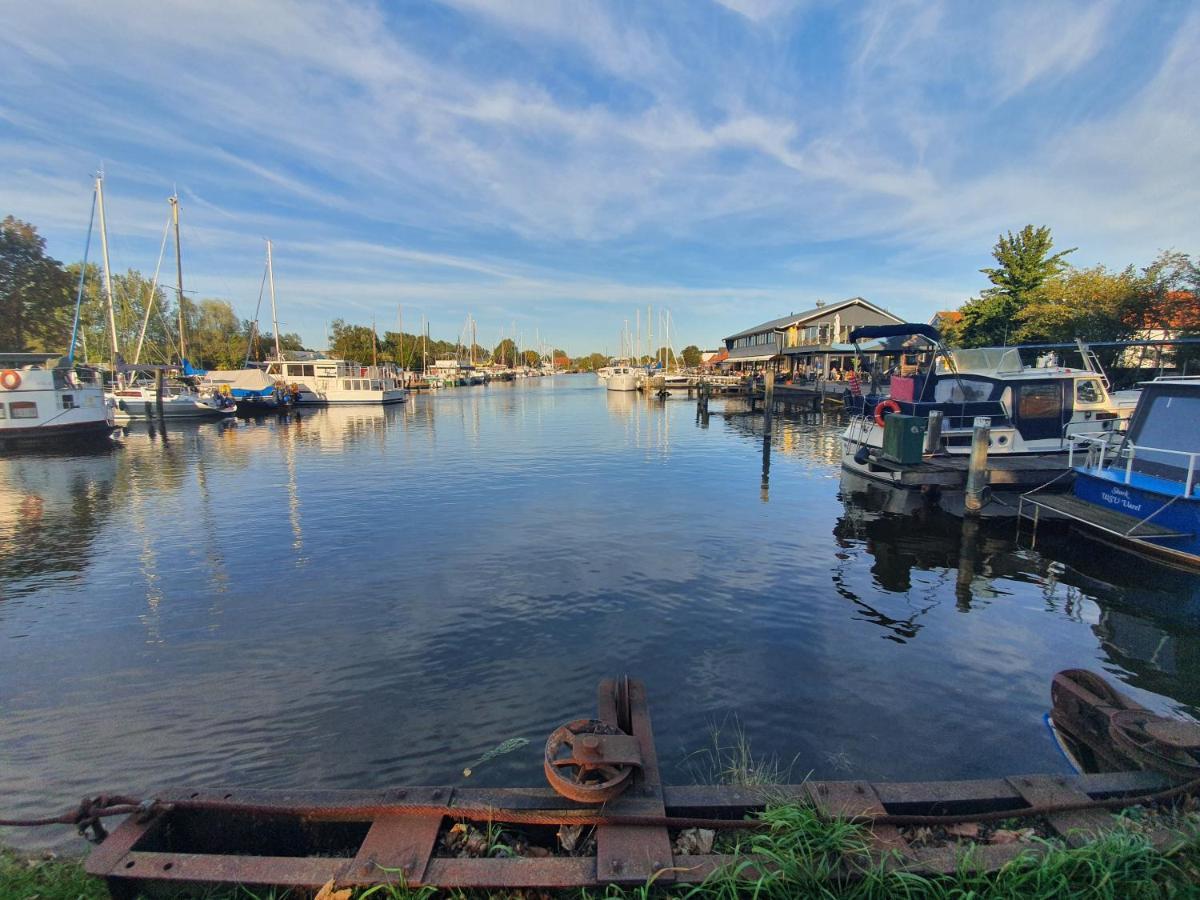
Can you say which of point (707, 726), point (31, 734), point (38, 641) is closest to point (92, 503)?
point (38, 641)

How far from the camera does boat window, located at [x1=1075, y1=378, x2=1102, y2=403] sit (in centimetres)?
1578

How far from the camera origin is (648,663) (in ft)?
25.1

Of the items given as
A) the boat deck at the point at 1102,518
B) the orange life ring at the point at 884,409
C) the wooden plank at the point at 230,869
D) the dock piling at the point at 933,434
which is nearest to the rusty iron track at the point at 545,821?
the wooden plank at the point at 230,869

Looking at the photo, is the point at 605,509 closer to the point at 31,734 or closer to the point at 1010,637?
the point at 1010,637

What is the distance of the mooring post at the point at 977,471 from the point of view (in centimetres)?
1366

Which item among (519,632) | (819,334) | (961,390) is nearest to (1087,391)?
(961,390)

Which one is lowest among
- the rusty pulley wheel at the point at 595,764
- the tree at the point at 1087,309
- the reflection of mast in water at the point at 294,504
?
the reflection of mast in water at the point at 294,504

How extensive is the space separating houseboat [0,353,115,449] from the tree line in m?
52.2

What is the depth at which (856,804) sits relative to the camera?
359 centimetres

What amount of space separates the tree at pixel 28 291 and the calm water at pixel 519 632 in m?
47.1

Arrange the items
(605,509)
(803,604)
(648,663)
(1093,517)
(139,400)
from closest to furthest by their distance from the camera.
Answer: (648,663), (803,604), (1093,517), (605,509), (139,400)

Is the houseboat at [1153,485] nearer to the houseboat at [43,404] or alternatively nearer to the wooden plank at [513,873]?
the wooden plank at [513,873]

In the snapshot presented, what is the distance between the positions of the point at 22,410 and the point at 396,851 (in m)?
36.5

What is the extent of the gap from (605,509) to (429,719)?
991 centimetres
